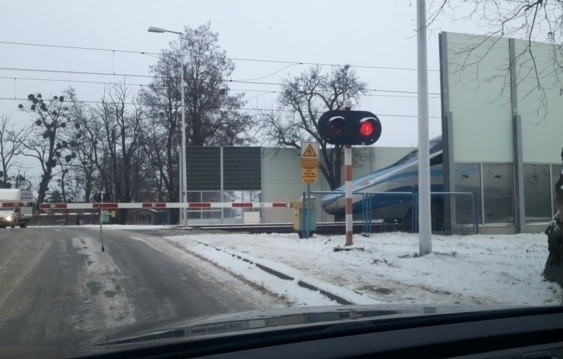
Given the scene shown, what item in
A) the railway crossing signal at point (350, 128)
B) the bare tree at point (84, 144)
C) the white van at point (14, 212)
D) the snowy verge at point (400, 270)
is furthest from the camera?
the bare tree at point (84, 144)

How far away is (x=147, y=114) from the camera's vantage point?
141ft

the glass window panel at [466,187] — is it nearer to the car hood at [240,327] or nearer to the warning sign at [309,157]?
the warning sign at [309,157]

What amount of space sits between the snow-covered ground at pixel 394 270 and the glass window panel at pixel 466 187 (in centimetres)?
569

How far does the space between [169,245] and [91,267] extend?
465cm

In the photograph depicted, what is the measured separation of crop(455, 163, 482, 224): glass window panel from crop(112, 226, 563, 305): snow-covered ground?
5.69 meters

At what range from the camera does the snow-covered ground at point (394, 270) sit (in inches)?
305

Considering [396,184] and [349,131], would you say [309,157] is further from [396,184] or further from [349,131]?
[396,184]

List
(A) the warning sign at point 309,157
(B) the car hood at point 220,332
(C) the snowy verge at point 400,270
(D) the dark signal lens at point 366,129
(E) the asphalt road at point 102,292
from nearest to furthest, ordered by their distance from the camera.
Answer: (B) the car hood at point 220,332 → (E) the asphalt road at point 102,292 → (C) the snowy verge at point 400,270 → (D) the dark signal lens at point 366,129 → (A) the warning sign at point 309,157

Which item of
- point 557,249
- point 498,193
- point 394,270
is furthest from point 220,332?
point 498,193

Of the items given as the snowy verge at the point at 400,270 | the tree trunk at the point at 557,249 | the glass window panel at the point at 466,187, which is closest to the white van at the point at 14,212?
the glass window panel at the point at 466,187

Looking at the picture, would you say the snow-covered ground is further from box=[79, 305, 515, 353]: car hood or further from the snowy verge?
box=[79, 305, 515, 353]: car hood

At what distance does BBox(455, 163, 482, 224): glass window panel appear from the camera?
20.7m

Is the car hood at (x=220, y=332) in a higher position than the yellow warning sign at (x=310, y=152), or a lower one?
lower

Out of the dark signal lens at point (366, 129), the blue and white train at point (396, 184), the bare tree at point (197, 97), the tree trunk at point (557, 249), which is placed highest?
the bare tree at point (197, 97)
